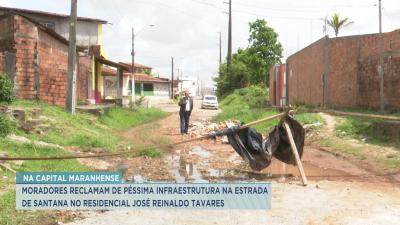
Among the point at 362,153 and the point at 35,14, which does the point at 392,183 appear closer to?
the point at 362,153

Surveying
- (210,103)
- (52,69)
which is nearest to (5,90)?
(52,69)

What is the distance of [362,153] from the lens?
1370 cm

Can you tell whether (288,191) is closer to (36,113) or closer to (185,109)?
(36,113)

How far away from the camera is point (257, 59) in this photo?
5247cm

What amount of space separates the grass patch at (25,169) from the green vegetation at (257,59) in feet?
136

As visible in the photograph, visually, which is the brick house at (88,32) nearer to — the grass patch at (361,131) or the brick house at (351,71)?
the brick house at (351,71)

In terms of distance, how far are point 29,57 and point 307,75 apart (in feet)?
48.9

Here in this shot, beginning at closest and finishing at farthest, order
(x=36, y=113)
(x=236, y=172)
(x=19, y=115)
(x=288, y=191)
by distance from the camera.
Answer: (x=288, y=191) → (x=236, y=172) → (x=19, y=115) → (x=36, y=113)

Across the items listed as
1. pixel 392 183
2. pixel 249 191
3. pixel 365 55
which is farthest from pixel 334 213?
pixel 365 55

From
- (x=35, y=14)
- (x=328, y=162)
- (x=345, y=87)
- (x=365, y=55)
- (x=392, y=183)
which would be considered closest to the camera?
(x=392, y=183)

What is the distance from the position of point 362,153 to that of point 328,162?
1.11 meters

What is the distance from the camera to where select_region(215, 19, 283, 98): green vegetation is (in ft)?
170

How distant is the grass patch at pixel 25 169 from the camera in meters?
6.50

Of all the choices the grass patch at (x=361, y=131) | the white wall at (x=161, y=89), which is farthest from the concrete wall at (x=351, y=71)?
the white wall at (x=161, y=89)
